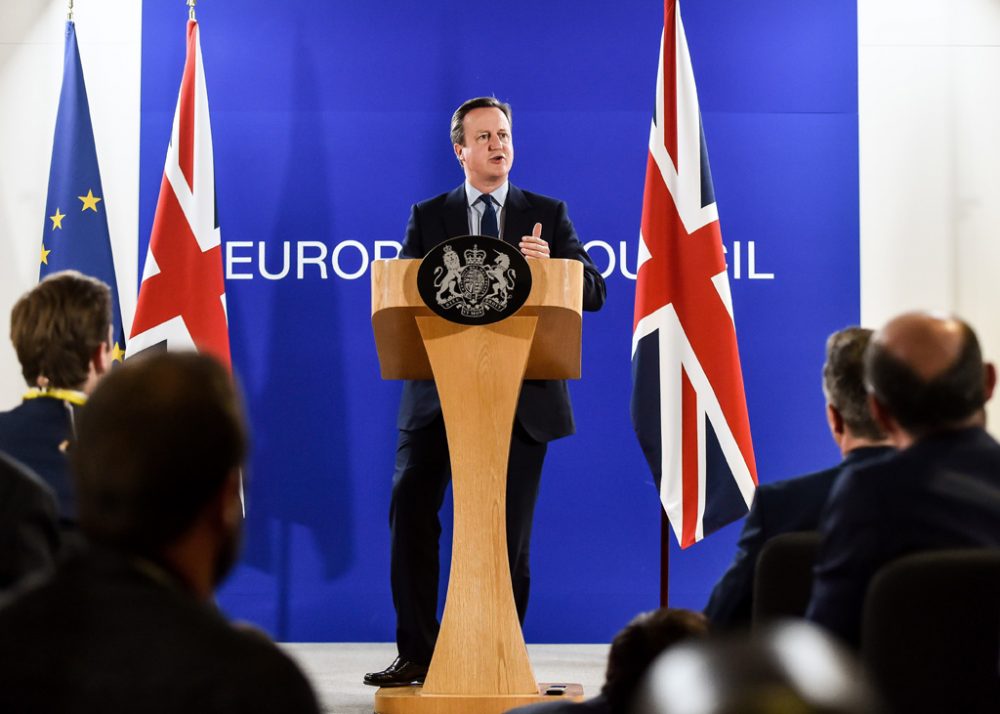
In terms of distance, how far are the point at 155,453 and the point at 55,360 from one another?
1.29 metres

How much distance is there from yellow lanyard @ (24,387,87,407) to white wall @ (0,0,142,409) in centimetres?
322

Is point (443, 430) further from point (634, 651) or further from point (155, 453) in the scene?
point (155, 453)

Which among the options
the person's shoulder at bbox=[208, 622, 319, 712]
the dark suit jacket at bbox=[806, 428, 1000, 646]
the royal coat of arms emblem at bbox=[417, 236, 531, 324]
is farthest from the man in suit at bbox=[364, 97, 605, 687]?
the person's shoulder at bbox=[208, 622, 319, 712]

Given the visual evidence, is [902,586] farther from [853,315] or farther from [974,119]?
[974,119]

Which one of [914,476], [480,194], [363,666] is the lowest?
[363,666]

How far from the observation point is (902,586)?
4.90 ft

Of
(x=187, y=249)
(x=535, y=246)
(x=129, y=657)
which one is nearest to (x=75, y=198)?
(x=187, y=249)

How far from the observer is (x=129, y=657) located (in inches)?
34.9

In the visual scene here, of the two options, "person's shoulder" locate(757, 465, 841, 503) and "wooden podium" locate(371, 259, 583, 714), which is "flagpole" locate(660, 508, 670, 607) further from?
"person's shoulder" locate(757, 465, 841, 503)

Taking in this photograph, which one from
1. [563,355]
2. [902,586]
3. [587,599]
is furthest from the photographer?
[587,599]

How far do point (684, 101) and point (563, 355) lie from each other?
1565mm

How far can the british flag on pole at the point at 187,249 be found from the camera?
4770mm

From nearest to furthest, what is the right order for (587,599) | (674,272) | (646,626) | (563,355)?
(646,626)
(563,355)
(674,272)
(587,599)

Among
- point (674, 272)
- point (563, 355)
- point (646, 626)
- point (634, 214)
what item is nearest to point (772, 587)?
point (646, 626)
